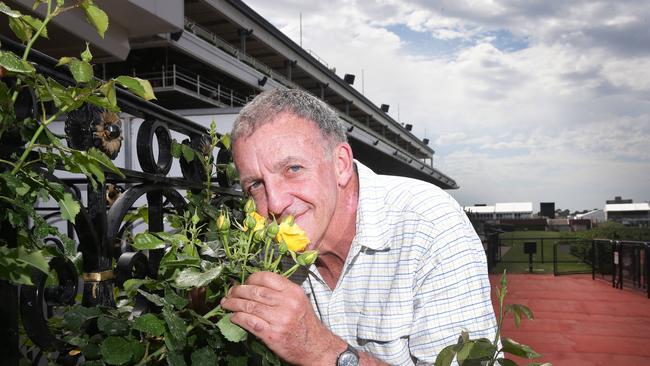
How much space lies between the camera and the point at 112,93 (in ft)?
3.43

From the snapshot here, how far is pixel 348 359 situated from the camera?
1.54 m

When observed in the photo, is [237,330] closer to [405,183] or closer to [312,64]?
[405,183]

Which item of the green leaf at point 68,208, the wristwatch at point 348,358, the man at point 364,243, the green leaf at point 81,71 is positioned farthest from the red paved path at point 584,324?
the green leaf at point 81,71

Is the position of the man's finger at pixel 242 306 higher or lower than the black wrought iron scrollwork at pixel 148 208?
lower

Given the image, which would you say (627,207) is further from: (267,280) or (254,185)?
(267,280)

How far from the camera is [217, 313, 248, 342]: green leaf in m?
1.12

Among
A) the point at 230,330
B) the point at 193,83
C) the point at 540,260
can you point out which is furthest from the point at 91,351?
the point at 193,83

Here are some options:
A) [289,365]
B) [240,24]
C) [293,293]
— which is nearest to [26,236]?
[293,293]

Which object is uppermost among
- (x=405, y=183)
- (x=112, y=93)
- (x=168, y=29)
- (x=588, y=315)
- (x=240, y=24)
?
(x=240, y=24)

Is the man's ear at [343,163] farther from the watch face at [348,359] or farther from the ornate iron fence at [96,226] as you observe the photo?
the watch face at [348,359]

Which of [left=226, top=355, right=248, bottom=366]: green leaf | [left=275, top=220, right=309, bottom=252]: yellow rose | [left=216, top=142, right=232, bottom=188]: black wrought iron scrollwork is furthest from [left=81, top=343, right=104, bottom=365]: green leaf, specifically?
[left=216, top=142, right=232, bottom=188]: black wrought iron scrollwork

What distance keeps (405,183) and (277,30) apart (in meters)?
33.9

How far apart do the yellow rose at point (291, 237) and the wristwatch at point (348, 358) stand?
582mm

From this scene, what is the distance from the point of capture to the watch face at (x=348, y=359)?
1520 mm
